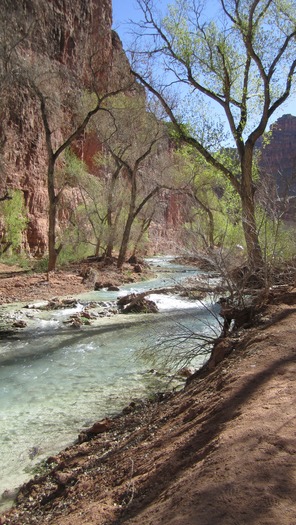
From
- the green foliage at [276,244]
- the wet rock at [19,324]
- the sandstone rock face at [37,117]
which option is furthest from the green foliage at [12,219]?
the green foliage at [276,244]

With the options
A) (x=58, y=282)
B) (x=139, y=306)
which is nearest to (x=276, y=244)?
(x=139, y=306)

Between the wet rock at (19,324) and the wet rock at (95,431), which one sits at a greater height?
the wet rock at (95,431)

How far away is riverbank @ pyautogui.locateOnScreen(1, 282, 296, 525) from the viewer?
1937 mm

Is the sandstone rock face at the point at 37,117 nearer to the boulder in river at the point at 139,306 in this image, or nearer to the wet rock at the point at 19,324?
the boulder in river at the point at 139,306

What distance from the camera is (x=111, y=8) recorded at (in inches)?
1950

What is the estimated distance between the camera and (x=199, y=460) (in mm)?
2527

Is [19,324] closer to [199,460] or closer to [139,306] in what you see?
[139,306]

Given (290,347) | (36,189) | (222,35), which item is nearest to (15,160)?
(36,189)

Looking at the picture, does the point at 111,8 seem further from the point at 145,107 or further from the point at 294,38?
the point at 294,38

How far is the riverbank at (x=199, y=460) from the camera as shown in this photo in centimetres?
194

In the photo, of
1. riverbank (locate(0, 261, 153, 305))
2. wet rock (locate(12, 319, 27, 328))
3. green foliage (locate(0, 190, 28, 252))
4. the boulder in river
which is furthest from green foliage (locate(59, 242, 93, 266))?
wet rock (locate(12, 319, 27, 328))

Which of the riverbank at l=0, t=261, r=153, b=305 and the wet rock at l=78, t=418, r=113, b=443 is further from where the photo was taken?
the riverbank at l=0, t=261, r=153, b=305

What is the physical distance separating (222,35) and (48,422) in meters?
12.3

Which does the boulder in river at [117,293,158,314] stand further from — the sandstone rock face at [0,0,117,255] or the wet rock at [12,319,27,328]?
the sandstone rock face at [0,0,117,255]
